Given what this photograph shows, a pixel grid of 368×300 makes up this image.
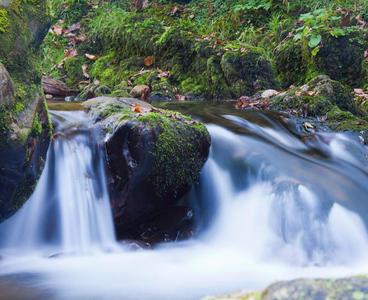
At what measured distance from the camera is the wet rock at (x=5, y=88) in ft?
11.1

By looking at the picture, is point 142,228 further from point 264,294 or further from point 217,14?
point 217,14

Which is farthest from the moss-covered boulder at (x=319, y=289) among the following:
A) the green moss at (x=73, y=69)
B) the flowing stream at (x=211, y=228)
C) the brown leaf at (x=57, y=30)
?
the brown leaf at (x=57, y=30)

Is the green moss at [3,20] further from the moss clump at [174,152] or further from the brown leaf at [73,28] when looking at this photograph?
the brown leaf at [73,28]

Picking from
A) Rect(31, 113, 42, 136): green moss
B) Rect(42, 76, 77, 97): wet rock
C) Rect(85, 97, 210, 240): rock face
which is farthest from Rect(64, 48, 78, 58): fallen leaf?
Rect(31, 113, 42, 136): green moss

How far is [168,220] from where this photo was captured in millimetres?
4203

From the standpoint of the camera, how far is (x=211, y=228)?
4242 millimetres

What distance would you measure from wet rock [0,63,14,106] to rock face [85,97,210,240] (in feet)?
2.80

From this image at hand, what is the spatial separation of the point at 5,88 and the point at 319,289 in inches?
110

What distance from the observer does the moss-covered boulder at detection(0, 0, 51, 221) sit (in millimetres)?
3449

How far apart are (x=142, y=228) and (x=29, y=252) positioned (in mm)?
873

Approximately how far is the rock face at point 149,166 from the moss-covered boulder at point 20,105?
0.57 m

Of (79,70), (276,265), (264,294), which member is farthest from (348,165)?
(79,70)

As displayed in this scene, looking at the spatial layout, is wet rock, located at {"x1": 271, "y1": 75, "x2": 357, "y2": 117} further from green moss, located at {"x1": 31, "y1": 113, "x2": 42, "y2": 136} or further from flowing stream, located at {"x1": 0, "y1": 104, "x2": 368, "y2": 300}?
green moss, located at {"x1": 31, "y1": 113, "x2": 42, "y2": 136}

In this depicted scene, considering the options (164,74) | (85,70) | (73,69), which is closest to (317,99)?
(164,74)
